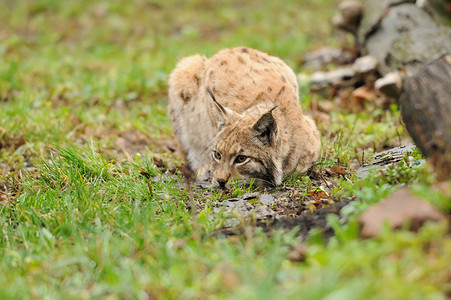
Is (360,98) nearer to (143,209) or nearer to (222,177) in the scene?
(222,177)

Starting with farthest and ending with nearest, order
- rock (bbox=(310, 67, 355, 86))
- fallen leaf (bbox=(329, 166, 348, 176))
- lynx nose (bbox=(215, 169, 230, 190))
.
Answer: rock (bbox=(310, 67, 355, 86))
fallen leaf (bbox=(329, 166, 348, 176))
lynx nose (bbox=(215, 169, 230, 190))

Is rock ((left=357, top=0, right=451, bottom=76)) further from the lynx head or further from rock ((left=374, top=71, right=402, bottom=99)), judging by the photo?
the lynx head

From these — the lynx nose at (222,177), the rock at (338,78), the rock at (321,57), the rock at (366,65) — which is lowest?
the lynx nose at (222,177)

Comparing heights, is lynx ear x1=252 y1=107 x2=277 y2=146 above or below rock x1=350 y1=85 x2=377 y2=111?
above

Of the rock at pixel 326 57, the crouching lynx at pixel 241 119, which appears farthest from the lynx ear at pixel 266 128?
the rock at pixel 326 57

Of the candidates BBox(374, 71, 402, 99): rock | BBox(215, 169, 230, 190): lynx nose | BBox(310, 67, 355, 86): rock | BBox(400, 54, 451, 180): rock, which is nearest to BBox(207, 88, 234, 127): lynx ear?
BBox(215, 169, 230, 190): lynx nose

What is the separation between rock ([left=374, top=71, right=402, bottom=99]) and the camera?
7449 mm

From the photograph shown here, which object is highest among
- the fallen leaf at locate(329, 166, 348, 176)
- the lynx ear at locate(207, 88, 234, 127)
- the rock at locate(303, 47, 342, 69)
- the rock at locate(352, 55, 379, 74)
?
the lynx ear at locate(207, 88, 234, 127)

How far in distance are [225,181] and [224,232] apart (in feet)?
3.54

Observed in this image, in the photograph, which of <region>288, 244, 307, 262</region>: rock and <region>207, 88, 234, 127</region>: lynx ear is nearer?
<region>288, 244, 307, 262</region>: rock

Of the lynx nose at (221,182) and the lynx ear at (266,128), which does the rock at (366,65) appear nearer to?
the lynx ear at (266,128)

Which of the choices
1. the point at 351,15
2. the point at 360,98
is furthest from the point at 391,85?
the point at 351,15

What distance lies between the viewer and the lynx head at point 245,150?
16.4 ft

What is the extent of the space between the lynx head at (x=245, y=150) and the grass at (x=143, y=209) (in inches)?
8.1
